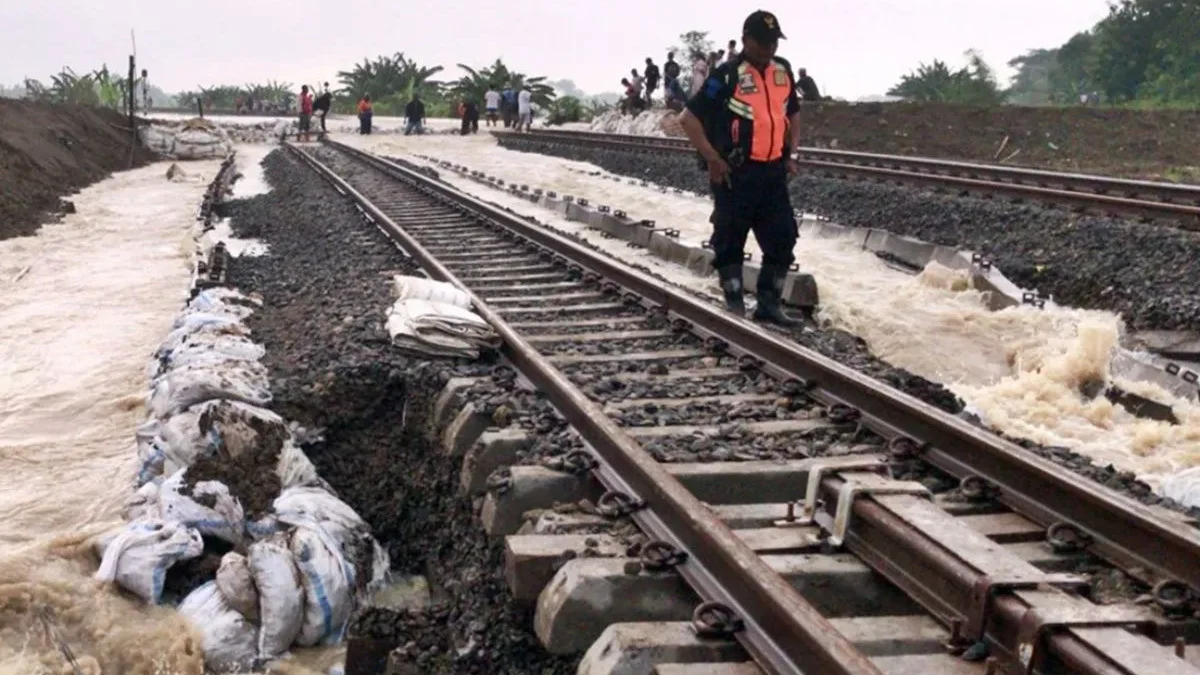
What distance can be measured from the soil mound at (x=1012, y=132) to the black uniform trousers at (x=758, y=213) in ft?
52.2

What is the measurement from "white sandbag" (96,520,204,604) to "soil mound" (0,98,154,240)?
1111cm

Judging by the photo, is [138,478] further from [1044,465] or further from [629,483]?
[1044,465]

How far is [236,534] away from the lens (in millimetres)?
4266

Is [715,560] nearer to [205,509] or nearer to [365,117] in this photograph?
[205,509]

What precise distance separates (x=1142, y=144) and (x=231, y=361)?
21555 millimetres

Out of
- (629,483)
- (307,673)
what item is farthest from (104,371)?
(629,483)

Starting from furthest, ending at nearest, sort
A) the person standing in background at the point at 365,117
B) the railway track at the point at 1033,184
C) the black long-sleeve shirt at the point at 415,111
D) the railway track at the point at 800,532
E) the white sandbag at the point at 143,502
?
the person standing in background at the point at 365,117, the black long-sleeve shirt at the point at 415,111, the railway track at the point at 1033,184, the white sandbag at the point at 143,502, the railway track at the point at 800,532

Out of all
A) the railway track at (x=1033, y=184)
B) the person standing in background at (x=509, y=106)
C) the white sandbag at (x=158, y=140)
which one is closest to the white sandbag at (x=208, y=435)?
the railway track at (x=1033, y=184)

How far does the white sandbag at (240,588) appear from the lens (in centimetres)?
382

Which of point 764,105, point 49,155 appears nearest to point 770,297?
point 764,105

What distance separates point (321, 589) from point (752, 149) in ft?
12.4

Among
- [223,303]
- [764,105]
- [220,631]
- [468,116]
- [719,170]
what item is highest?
[764,105]

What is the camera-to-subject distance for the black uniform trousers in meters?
6.61

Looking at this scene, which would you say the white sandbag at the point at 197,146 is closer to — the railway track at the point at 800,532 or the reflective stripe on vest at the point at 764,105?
the reflective stripe on vest at the point at 764,105
